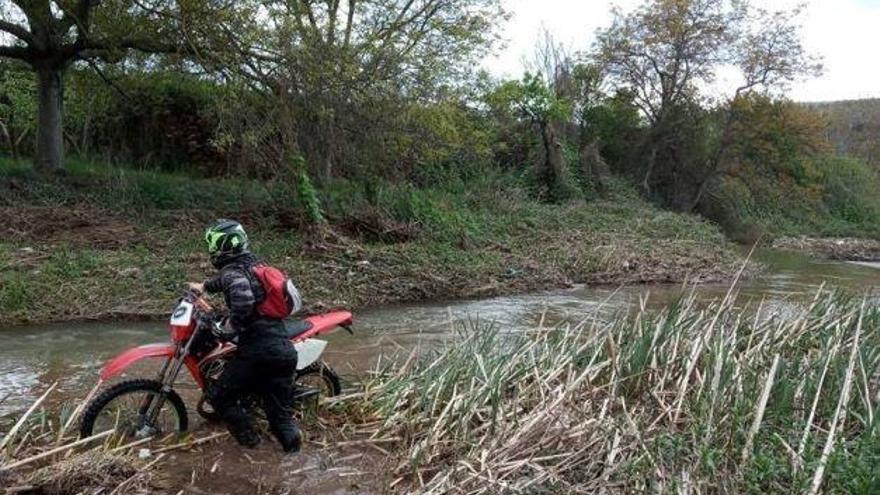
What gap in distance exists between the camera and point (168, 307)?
10.9 metres

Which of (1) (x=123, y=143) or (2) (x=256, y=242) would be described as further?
(1) (x=123, y=143)

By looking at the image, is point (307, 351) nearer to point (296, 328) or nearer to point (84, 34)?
point (296, 328)

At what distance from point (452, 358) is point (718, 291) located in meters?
11.1

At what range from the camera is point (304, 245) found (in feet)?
45.2

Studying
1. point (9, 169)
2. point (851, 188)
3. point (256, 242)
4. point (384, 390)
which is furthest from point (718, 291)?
point (851, 188)

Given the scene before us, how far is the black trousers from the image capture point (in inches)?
206

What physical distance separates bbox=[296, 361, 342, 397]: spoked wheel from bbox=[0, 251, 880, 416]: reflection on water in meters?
1.08

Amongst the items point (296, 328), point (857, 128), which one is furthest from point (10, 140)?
point (857, 128)

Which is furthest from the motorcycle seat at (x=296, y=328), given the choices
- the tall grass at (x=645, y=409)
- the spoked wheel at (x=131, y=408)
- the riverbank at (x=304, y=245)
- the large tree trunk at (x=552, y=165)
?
the large tree trunk at (x=552, y=165)

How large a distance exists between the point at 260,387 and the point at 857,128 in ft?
162

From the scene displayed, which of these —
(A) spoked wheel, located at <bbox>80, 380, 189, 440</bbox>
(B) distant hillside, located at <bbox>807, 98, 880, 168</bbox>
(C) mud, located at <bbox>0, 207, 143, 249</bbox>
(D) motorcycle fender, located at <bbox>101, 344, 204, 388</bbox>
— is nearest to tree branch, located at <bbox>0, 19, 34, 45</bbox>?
(C) mud, located at <bbox>0, 207, 143, 249</bbox>

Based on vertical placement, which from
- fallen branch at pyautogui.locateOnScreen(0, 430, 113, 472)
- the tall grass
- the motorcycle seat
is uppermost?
the motorcycle seat

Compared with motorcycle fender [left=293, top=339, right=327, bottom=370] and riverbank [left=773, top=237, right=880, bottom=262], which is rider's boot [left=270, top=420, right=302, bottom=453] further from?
riverbank [left=773, top=237, right=880, bottom=262]

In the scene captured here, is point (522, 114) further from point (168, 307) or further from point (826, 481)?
point (826, 481)
